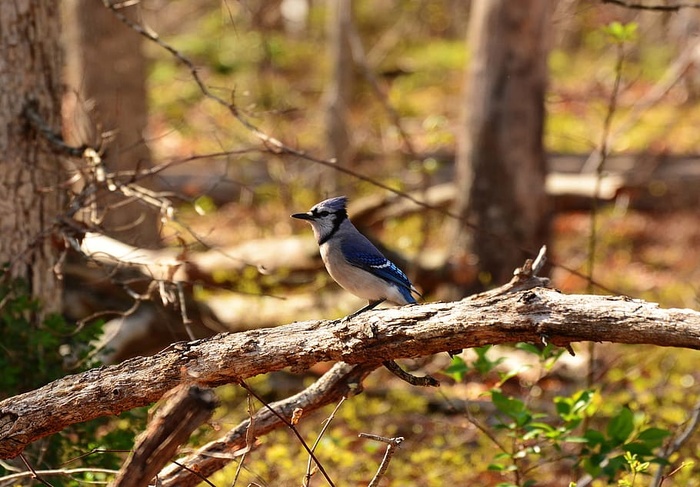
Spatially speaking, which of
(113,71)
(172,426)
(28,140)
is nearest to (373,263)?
(28,140)

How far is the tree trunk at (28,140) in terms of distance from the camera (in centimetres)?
Answer: 496

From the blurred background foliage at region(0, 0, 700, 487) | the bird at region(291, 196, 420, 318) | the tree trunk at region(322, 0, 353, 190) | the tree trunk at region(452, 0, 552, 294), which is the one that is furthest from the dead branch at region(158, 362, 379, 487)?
the tree trunk at region(322, 0, 353, 190)

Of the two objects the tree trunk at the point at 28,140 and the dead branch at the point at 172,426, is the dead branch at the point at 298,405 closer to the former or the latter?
the dead branch at the point at 172,426

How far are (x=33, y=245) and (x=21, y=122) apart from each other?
75cm

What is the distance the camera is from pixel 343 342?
3.22 m

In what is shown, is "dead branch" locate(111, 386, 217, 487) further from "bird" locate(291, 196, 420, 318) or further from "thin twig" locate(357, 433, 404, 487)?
"bird" locate(291, 196, 420, 318)

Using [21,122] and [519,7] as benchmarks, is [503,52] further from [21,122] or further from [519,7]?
[21,122]

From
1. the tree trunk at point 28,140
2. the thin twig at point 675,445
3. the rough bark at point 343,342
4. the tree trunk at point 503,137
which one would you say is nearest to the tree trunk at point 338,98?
the tree trunk at point 503,137

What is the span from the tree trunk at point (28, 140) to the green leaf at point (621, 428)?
3165 mm

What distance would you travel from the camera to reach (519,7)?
8320 mm

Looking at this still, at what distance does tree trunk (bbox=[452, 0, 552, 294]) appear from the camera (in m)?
8.41

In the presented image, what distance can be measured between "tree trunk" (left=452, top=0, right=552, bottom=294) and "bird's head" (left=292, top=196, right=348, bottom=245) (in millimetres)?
3533

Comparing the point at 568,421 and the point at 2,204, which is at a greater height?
the point at 2,204

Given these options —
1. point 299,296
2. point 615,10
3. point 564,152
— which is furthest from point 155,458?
point 615,10
